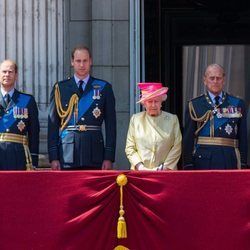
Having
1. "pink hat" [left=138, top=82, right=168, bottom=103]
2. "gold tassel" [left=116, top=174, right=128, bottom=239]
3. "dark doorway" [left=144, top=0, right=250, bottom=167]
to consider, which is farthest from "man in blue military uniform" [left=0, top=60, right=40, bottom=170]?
"dark doorway" [left=144, top=0, right=250, bottom=167]

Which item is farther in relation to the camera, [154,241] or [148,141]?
[148,141]

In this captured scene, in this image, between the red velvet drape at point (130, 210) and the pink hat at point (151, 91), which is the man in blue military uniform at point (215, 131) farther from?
the red velvet drape at point (130, 210)

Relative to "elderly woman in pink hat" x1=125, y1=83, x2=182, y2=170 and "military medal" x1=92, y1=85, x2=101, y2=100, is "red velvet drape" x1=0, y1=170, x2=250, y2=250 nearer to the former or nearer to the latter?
"elderly woman in pink hat" x1=125, y1=83, x2=182, y2=170

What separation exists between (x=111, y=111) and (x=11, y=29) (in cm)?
226

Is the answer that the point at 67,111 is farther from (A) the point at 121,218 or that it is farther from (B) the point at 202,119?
(A) the point at 121,218

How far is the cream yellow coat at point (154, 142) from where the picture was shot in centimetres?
971

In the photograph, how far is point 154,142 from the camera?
972 cm

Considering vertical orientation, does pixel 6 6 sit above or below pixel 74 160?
above

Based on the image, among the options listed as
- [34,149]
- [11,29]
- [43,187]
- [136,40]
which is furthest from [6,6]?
[43,187]

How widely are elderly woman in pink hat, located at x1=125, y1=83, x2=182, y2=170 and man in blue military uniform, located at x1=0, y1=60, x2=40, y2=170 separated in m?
0.91

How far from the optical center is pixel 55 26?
1188 cm

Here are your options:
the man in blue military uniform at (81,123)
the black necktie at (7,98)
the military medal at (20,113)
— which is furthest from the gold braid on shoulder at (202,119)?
the black necktie at (7,98)

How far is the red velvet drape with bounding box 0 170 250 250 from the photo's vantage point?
29.5ft

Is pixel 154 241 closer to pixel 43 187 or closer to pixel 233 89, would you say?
pixel 43 187
